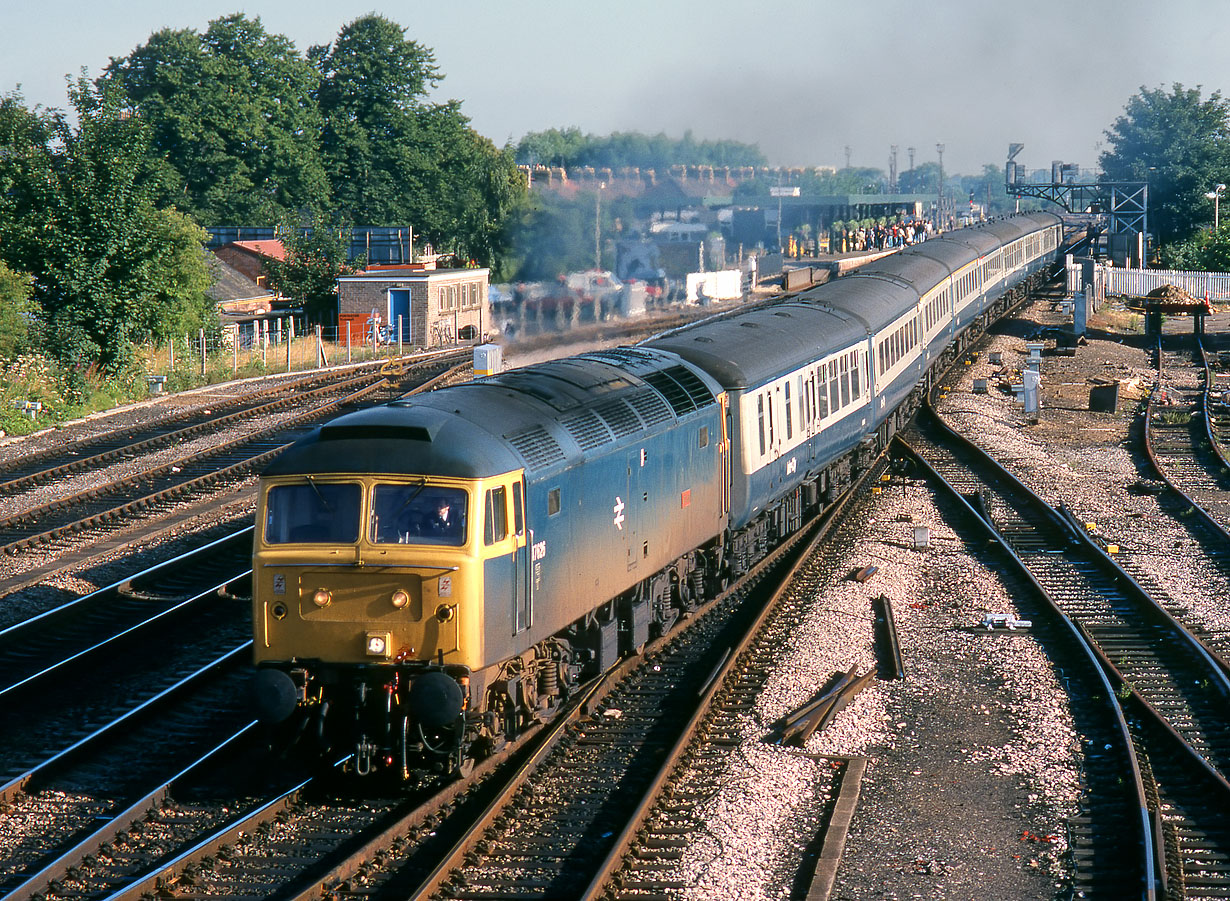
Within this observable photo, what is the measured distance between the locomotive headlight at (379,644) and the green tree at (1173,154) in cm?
6991

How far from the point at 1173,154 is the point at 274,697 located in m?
98.2

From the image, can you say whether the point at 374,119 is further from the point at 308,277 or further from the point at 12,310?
the point at 12,310

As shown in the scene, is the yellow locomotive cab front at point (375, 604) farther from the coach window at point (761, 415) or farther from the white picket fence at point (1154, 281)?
the white picket fence at point (1154, 281)

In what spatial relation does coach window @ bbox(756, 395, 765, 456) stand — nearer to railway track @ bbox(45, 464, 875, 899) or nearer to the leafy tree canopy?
railway track @ bbox(45, 464, 875, 899)

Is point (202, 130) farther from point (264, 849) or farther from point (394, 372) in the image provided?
point (264, 849)

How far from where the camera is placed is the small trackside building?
52.8 meters

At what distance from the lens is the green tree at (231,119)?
266 feet

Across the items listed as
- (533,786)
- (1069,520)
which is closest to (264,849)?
(533,786)

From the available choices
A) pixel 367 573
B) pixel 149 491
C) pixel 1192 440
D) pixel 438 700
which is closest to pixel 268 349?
pixel 149 491

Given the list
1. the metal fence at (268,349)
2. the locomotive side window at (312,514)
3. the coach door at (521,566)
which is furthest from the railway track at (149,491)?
the coach door at (521,566)

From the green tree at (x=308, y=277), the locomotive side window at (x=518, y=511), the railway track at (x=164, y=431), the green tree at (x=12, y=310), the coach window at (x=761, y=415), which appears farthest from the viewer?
the green tree at (x=308, y=277)

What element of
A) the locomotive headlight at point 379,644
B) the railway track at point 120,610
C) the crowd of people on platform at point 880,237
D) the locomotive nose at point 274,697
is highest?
the crowd of people on platform at point 880,237

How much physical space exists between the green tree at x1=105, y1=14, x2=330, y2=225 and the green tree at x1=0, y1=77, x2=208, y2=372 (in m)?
42.8

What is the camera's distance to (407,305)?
53.3 metres
